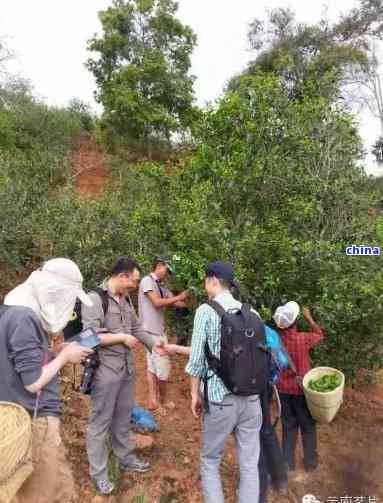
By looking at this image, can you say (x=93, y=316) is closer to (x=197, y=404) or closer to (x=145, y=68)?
(x=197, y=404)

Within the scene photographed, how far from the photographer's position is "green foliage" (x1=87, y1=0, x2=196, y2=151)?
16.3 meters

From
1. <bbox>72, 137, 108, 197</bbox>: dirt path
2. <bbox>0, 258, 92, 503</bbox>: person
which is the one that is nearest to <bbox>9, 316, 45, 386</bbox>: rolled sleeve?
<bbox>0, 258, 92, 503</bbox>: person

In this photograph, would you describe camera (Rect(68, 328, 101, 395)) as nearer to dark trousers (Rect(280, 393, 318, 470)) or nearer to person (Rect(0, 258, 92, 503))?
person (Rect(0, 258, 92, 503))

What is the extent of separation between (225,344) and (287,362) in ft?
2.92

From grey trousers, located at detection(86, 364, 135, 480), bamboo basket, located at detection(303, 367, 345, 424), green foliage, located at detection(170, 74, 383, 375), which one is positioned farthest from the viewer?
green foliage, located at detection(170, 74, 383, 375)

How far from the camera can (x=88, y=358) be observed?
284cm

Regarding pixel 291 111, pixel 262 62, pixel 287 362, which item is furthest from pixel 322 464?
pixel 262 62

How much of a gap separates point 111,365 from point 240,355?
3.15 ft

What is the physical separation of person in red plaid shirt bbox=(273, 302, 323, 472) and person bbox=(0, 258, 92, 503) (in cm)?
174

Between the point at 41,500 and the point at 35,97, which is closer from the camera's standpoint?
the point at 41,500

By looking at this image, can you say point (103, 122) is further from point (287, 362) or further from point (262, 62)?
point (287, 362)

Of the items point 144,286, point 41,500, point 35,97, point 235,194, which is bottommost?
point 41,500

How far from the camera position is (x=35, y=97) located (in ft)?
67.6

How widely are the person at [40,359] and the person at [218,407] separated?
69 centimetres
